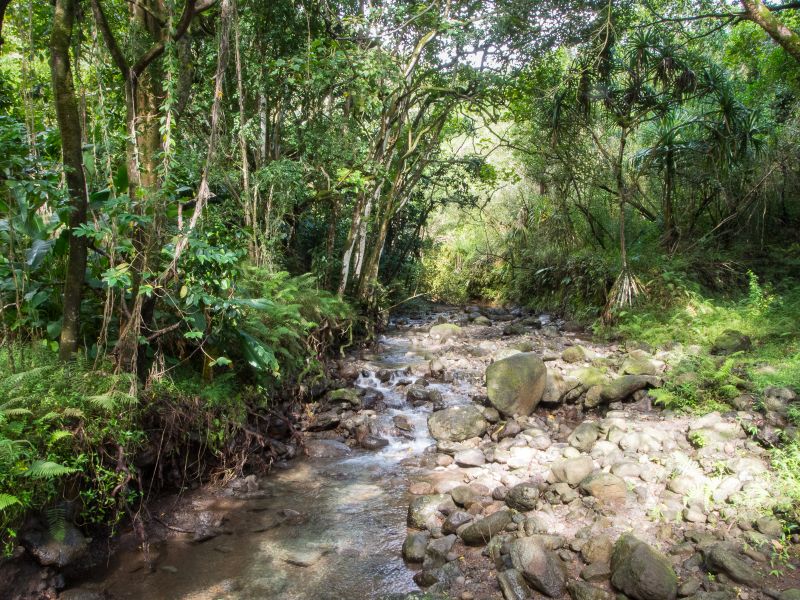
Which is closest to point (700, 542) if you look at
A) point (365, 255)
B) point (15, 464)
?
point (15, 464)

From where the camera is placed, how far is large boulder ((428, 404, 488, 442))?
6.61 m

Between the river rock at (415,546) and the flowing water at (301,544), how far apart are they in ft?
0.30

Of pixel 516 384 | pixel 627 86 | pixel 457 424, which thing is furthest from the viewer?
pixel 627 86

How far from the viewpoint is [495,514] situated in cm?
444

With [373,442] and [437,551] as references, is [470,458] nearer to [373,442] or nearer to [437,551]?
[373,442]

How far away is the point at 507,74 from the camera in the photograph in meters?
11.7

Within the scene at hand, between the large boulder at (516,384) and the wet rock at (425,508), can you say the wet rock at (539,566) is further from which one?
the large boulder at (516,384)

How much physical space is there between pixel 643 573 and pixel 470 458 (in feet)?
8.53

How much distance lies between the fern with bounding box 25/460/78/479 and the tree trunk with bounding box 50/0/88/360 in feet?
4.01

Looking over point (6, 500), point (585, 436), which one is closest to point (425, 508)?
point (585, 436)

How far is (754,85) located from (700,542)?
12.9 metres

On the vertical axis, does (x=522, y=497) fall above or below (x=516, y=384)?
below

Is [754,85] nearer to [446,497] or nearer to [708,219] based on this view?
[708,219]

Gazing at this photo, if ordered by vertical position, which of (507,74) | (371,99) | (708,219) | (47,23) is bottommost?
(708,219)
